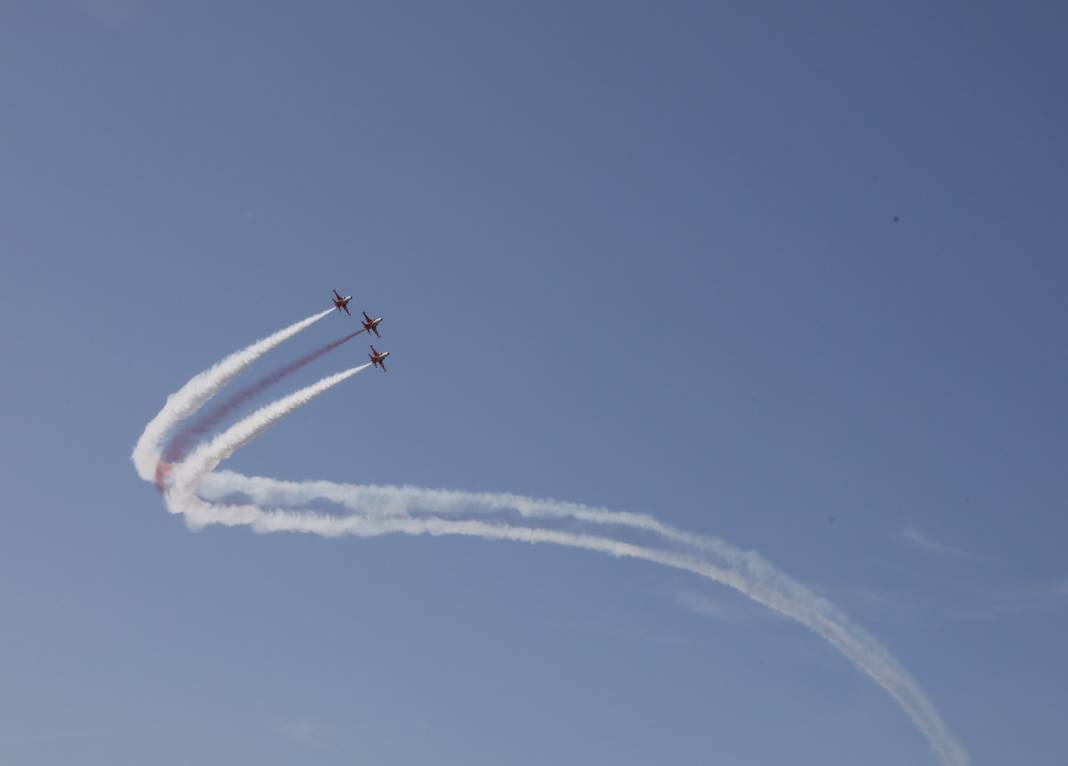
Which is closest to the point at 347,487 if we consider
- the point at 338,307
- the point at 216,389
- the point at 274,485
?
the point at 274,485

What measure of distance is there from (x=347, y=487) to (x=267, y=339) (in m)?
18.4

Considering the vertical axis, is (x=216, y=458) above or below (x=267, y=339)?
below

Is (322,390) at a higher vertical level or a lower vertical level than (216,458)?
higher

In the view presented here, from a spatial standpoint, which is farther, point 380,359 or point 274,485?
point 380,359

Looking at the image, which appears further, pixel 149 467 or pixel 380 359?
pixel 380 359

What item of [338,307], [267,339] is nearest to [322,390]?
[267,339]

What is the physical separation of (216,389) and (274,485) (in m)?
11.8

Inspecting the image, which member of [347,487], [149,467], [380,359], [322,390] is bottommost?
[149,467]

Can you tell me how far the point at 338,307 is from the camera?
131 metres

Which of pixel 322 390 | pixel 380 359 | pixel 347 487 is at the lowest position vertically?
pixel 347 487

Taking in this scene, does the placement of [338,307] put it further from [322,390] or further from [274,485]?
[274,485]

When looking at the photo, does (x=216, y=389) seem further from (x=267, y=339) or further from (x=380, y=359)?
(x=380, y=359)

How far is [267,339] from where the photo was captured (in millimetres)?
116312

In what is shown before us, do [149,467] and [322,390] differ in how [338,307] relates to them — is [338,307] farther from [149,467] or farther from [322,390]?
[149,467]
